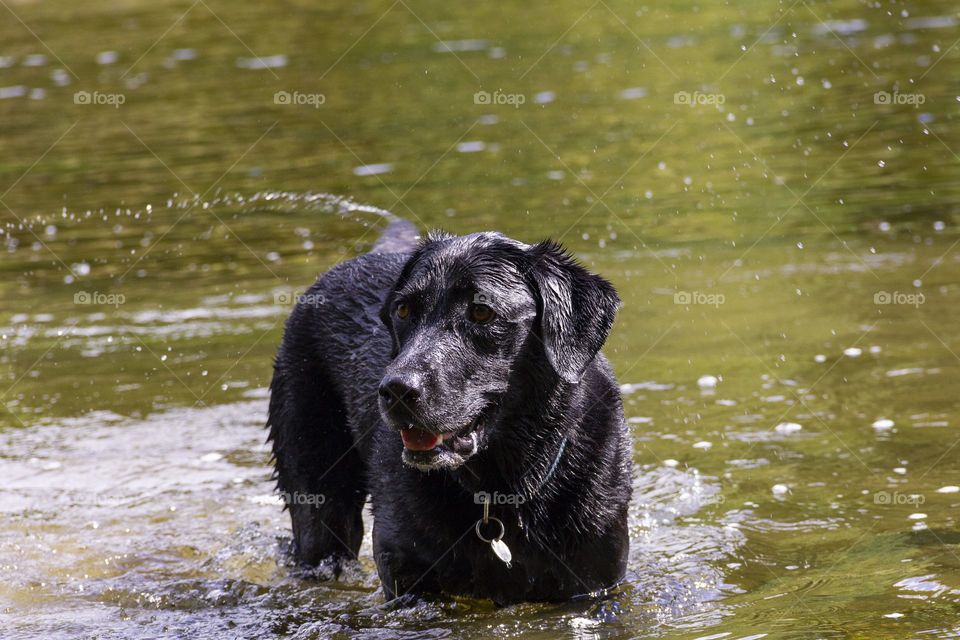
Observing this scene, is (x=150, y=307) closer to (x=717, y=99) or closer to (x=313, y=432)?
(x=313, y=432)

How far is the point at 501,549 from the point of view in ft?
14.9

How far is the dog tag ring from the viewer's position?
4.54 meters

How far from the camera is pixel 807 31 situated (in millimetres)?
17406

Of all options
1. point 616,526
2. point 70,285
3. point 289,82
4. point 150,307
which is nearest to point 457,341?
point 616,526

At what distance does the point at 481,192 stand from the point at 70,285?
394 cm
